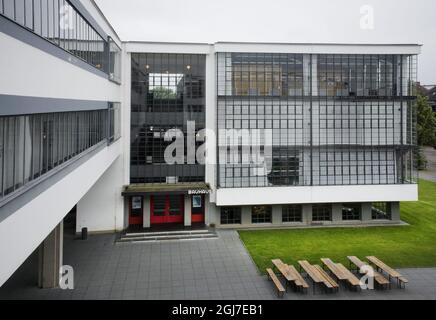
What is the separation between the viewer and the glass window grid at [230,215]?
24.6 m

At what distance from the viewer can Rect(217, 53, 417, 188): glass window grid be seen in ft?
79.5

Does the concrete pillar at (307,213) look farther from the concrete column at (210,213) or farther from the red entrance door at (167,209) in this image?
the red entrance door at (167,209)

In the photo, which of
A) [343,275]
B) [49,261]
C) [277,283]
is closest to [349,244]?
[343,275]

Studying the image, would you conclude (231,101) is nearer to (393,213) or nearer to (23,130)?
(393,213)

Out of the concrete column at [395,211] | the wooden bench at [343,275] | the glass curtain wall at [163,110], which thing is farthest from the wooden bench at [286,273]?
the concrete column at [395,211]

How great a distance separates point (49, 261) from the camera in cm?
1506

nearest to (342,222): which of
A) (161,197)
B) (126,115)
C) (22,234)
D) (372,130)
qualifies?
(372,130)

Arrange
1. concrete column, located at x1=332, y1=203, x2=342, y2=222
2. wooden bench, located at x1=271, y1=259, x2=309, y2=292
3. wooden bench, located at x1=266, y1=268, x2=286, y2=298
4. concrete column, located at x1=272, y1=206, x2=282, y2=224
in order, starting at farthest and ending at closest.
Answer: concrete column, located at x1=332, y1=203, x2=342, y2=222
concrete column, located at x1=272, y1=206, x2=282, y2=224
wooden bench, located at x1=271, y1=259, x2=309, y2=292
wooden bench, located at x1=266, y1=268, x2=286, y2=298

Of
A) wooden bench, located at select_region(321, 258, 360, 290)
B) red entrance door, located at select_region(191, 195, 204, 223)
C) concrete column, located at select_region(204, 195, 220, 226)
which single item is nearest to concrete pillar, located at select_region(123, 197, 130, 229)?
red entrance door, located at select_region(191, 195, 204, 223)

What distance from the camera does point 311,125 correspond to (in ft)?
80.7

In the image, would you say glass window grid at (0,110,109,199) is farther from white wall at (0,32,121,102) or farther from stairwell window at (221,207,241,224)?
stairwell window at (221,207,241,224)

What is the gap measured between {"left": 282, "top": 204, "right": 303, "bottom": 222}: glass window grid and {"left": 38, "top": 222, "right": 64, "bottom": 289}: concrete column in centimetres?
1493

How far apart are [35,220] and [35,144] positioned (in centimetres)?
196

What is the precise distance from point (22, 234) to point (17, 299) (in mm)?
8670
